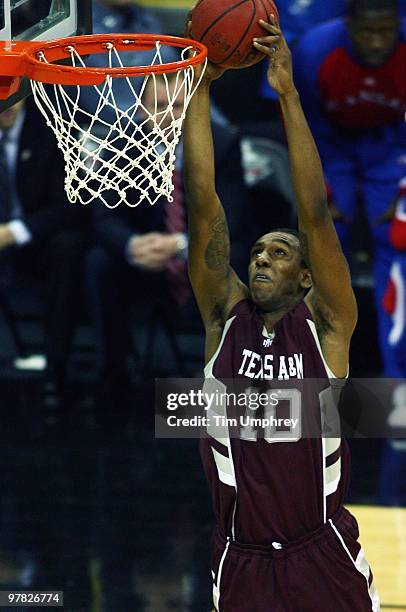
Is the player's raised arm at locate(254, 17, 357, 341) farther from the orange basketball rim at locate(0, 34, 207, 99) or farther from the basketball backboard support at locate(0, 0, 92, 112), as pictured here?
the basketball backboard support at locate(0, 0, 92, 112)

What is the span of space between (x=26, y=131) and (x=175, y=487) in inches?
97.7

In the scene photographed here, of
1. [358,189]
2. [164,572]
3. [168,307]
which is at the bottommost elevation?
[164,572]

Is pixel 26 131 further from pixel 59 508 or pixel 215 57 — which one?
pixel 215 57

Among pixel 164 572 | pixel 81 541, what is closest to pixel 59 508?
pixel 81 541

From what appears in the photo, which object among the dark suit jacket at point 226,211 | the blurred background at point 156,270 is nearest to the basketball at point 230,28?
the blurred background at point 156,270

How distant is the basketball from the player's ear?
0.69m

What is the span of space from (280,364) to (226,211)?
360 cm

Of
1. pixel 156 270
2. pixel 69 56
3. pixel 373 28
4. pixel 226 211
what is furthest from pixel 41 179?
pixel 69 56

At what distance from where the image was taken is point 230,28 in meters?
4.11

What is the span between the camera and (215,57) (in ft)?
13.9

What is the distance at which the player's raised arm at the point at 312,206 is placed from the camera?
4027 millimetres

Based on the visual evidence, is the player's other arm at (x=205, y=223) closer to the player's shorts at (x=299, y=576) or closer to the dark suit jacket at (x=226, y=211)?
the player's shorts at (x=299, y=576)

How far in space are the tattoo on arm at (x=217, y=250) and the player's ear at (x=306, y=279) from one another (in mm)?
249

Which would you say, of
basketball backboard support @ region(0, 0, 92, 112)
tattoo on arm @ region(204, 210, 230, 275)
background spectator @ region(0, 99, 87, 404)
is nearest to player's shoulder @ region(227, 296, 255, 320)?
tattoo on arm @ region(204, 210, 230, 275)
